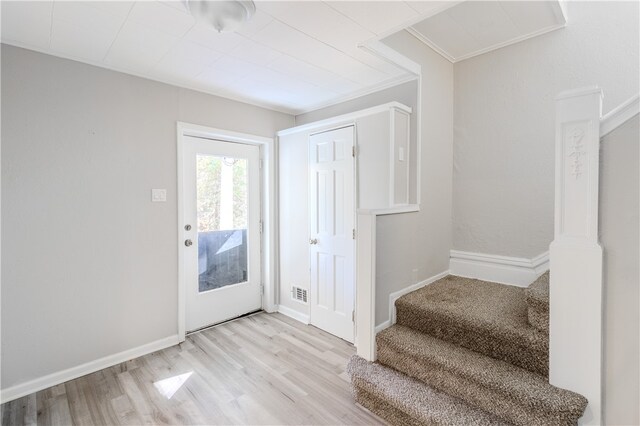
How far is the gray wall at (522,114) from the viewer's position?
2.09 m

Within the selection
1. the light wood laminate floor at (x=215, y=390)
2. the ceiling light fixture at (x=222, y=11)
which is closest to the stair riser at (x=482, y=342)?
the light wood laminate floor at (x=215, y=390)

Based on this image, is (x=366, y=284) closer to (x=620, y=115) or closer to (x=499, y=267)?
(x=499, y=267)

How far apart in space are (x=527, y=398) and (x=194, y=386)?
2.09 m

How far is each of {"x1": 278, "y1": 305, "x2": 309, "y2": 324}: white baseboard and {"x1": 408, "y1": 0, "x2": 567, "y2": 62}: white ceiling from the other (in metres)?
2.88

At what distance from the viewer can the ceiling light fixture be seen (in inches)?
55.7

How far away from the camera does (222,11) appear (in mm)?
1450

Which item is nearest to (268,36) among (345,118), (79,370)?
(345,118)

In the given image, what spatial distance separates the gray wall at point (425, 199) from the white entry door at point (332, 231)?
1.70 feet

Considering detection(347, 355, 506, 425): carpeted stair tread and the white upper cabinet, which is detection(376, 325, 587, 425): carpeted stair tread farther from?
the white upper cabinet

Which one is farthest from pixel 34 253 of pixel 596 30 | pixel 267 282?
pixel 596 30

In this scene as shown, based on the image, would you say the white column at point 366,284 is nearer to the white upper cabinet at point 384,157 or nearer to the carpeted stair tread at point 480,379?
the carpeted stair tread at point 480,379

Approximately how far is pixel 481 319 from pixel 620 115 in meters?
1.26

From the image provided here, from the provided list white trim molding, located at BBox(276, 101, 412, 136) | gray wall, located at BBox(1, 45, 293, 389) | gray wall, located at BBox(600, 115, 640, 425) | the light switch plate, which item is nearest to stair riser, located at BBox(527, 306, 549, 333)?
gray wall, located at BBox(600, 115, 640, 425)

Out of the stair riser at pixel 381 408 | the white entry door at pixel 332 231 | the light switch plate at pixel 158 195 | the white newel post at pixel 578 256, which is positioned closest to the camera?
the white newel post at pixel 578 256
